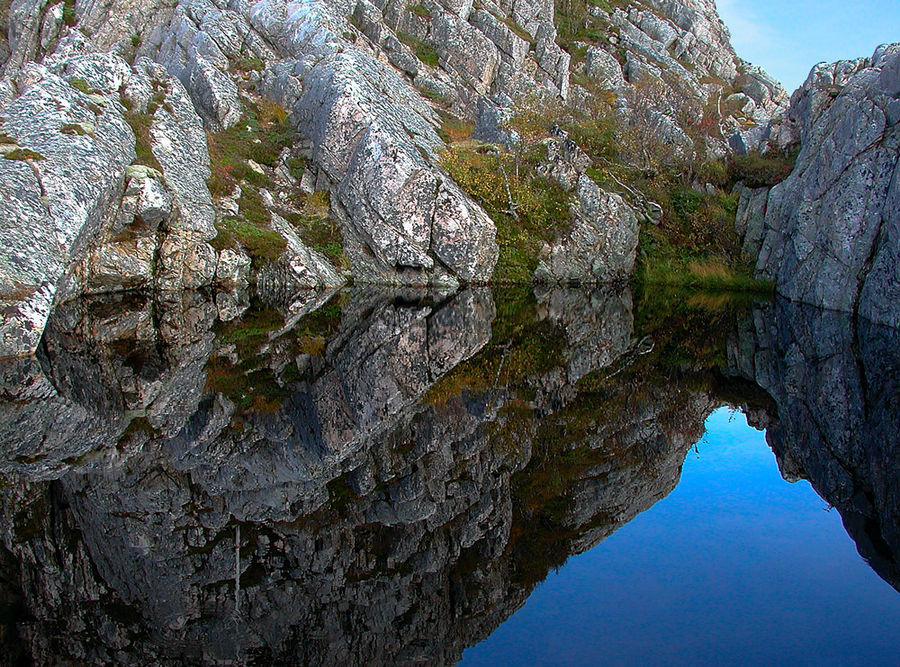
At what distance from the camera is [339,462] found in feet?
33.6

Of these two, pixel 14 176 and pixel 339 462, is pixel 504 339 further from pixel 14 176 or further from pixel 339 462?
pixel 14 176

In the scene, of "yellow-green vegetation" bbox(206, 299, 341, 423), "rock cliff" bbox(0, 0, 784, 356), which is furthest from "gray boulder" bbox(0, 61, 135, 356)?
"yellow-green vegetation" bbox(206, 299, 341, 423)

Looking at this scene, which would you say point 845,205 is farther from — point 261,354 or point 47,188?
point 47,188

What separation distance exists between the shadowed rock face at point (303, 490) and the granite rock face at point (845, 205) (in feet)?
58.4

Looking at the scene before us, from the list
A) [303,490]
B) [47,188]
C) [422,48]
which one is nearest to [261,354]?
[303,490]

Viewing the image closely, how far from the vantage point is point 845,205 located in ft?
Answer: 97.2

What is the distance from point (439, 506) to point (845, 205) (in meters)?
29.5

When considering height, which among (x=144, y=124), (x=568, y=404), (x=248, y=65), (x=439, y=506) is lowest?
(x=144, y=124)

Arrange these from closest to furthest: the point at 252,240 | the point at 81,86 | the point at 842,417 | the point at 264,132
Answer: the point at 842,417 < the point at 81,86 < the point at 252,240 < the point at 264,132

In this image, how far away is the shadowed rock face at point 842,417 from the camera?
308 inches

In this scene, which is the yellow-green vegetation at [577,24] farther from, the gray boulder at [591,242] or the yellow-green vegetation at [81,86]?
the yellow-green vegetation at [81,86]

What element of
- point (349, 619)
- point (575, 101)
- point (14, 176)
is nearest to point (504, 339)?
point (349, 619)

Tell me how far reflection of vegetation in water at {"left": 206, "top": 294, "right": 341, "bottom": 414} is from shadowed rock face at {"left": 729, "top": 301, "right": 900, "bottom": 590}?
9.76 meters

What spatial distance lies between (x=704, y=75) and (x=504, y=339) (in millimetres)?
65392
